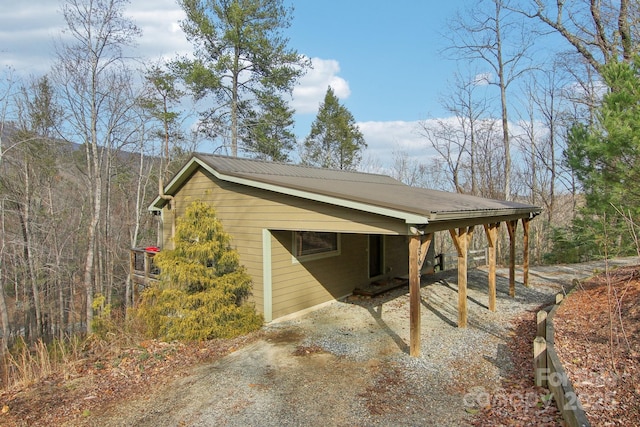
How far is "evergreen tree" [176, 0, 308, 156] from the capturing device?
1571cm

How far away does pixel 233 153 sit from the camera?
17156 millimetres

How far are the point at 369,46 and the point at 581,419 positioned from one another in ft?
49.5

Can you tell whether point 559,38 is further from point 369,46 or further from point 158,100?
point 158,100

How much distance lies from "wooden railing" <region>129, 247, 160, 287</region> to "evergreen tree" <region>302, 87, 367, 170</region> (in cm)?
1529

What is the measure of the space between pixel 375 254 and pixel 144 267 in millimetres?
6853

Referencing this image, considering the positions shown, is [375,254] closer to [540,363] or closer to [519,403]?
[540,363]

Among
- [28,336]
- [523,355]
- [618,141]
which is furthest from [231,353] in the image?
[28,336]

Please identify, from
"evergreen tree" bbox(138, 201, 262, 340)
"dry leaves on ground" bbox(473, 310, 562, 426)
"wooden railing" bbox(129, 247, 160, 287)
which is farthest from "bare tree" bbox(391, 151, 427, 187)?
"dry leaves on ground" bbox(473, 310, 562, 426)

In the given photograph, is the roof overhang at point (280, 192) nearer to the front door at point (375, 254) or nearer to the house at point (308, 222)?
the house at point (308, 222)

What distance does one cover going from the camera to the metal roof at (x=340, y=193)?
5.18 metres

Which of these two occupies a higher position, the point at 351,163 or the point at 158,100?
the point at 158,100

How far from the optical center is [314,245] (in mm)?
8320

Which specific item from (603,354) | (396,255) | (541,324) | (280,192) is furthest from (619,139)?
(396,255)

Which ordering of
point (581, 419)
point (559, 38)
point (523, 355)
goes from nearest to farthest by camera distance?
point (581, 419)
point (523, 355)
point (559, 38)
